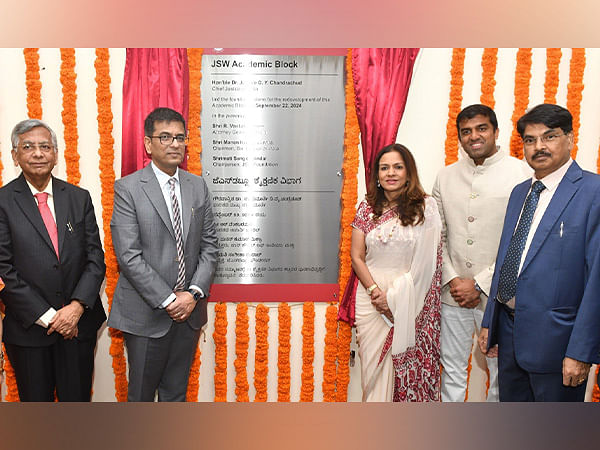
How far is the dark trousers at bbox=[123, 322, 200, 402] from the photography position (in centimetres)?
252

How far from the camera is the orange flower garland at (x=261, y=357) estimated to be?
2912 mm

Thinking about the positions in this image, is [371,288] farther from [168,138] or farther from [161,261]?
[168,138]

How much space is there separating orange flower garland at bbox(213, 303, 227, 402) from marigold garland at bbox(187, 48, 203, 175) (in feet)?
2.77

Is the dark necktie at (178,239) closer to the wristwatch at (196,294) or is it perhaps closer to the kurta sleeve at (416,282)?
the wristwatch at (196,294)

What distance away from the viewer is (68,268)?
8.16 feet

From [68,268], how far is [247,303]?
1009mm

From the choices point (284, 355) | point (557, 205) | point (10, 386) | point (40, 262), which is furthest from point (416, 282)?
point (10, 386)

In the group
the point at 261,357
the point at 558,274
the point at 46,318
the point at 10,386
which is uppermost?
the point at 558,274

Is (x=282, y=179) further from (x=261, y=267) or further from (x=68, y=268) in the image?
(x=68, y=268)

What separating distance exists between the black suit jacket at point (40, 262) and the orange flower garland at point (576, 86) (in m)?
2.80

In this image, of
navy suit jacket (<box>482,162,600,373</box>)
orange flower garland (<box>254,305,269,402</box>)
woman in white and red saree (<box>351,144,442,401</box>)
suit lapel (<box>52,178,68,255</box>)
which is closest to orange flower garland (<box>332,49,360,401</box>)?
woman in white and red saree (<box>351,144,442,401</box>)

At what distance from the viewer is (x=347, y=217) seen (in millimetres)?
2865

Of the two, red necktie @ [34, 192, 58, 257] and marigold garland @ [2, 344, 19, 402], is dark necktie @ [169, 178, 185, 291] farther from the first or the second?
marigold garland @ [2, 344, 19, 402]

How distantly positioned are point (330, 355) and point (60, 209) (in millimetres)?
1727
